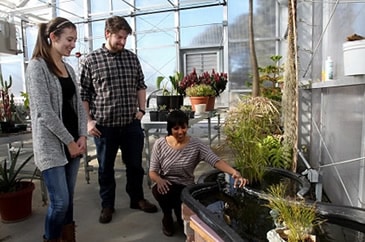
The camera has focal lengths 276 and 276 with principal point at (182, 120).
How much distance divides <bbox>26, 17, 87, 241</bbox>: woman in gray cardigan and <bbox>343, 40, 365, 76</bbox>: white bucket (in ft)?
4.21

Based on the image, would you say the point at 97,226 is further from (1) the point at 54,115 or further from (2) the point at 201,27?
(2) the point at 201,27

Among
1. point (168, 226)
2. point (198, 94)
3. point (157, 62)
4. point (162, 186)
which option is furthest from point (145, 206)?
point (157, 62)

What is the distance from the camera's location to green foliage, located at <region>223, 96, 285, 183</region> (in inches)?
60.9

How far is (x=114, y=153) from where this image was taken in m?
1.98

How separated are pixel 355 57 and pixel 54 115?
136cm

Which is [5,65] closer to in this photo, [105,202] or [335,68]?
[105,202]

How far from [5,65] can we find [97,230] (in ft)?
28.2

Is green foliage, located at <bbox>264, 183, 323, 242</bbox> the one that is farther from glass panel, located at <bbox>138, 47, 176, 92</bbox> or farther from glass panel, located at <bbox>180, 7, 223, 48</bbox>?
glass panel, located at <bbox>138, 47, 176, 92</bbox>

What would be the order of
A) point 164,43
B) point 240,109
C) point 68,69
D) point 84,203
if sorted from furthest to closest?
point 164,43, point 240,109, point 84,203, point 68,69

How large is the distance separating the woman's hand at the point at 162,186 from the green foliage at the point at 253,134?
0.43 metres

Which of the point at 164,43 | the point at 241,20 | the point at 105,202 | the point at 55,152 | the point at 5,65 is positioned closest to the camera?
the point at 55,152

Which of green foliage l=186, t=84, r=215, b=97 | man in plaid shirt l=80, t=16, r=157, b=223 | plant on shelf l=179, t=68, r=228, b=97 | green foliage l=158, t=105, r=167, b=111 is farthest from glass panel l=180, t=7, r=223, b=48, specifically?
man in plaid shirt l=80, t=16, r=157, b=223

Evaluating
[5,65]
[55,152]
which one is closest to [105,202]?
[55,152]

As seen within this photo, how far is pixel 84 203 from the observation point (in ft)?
7.53
